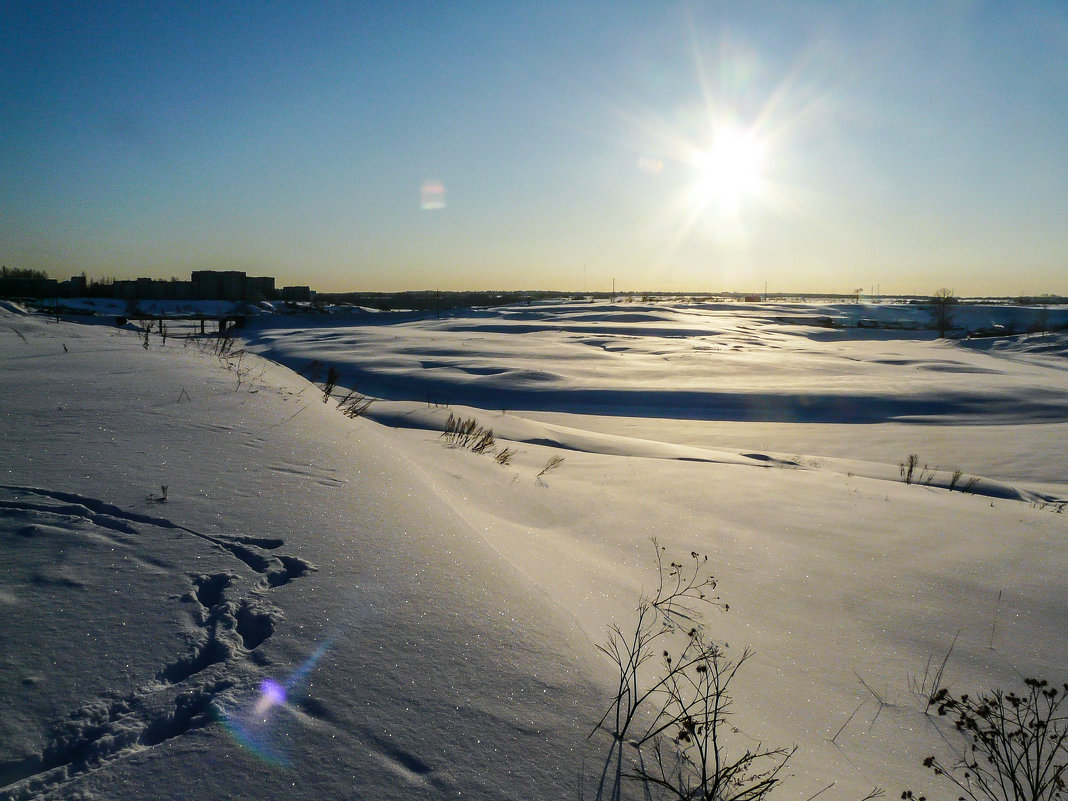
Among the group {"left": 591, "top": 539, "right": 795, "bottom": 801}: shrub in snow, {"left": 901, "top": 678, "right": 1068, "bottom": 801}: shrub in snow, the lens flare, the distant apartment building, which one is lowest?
{"left": 901, "top": 678, "right": 1068, "bottom": 801}: shrub in snow

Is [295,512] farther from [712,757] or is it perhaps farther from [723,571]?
[723,571]

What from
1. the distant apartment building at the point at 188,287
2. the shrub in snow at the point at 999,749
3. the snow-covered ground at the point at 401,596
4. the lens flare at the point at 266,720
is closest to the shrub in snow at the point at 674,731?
the snow-covered ground at the point at 401,596

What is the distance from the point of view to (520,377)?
53.8 ft

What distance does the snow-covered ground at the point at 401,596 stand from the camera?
1.34m

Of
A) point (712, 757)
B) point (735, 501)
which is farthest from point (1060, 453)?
point (712, 757)

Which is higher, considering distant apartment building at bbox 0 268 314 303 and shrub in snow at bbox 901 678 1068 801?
distant apartment building at bbox 0 268 314 303

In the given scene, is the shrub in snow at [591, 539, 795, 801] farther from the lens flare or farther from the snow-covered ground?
the lens flare

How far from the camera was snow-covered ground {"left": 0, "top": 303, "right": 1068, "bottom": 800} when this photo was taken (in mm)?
1345

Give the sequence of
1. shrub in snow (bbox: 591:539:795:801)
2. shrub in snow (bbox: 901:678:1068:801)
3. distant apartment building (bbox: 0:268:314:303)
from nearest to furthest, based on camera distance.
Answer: shrub in snow (bbox: 591:539:795:801)
shrub in snow (bbox: 901:678:1068:801)
distant apartment building (bbox: 0:268:314:303)

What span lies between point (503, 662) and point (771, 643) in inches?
59.7

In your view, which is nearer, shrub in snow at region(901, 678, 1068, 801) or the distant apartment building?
shrub in snow at region(901, 678, 1068, 801)

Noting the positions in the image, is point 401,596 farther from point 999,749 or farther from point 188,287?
point 188,287

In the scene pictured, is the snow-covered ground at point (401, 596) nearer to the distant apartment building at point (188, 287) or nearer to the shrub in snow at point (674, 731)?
the shrub in snow at point (674, 731)

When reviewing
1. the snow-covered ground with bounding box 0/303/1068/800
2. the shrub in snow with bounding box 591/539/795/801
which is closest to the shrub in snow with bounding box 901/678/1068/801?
the snow-covered ground with bounding box 0/303/1068/800
